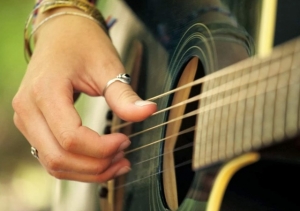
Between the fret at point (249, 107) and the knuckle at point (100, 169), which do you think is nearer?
the fret at point (249, 107)

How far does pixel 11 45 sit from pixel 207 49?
0.95 m

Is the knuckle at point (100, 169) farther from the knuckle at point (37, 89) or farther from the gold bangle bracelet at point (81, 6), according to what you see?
the gold bangle bracelet at point (81, 6)

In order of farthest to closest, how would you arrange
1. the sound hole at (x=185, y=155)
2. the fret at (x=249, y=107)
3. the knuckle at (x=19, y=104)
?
1. the knuckle at (x=19, y=104)
2. the sound hole at (x=185, y=155)
3. the fret at (x=249, y=107)

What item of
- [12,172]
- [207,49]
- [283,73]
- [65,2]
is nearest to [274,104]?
[283,73]

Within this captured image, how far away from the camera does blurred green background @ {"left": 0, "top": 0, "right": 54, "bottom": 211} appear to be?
1.15m

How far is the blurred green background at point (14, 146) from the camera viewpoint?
1.15 metres

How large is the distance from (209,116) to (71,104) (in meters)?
0.21

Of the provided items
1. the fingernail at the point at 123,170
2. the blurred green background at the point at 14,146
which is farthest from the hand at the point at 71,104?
the blurred green background at the point at 14,146

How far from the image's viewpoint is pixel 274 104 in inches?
14.6

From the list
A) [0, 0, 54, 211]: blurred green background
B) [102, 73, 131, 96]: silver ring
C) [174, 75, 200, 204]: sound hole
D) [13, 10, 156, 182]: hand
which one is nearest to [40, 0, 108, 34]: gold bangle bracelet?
[13, 10, 156, 182]: hand

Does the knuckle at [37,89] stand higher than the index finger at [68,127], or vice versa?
the knuckle at [37,89]

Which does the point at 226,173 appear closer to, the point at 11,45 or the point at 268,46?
the point at 268,46

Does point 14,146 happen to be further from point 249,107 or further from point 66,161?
point 249,107

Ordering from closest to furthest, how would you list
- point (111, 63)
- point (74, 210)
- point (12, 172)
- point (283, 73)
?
point (283, 73), point (111, 63), point (74, 210), point (12, 172)
